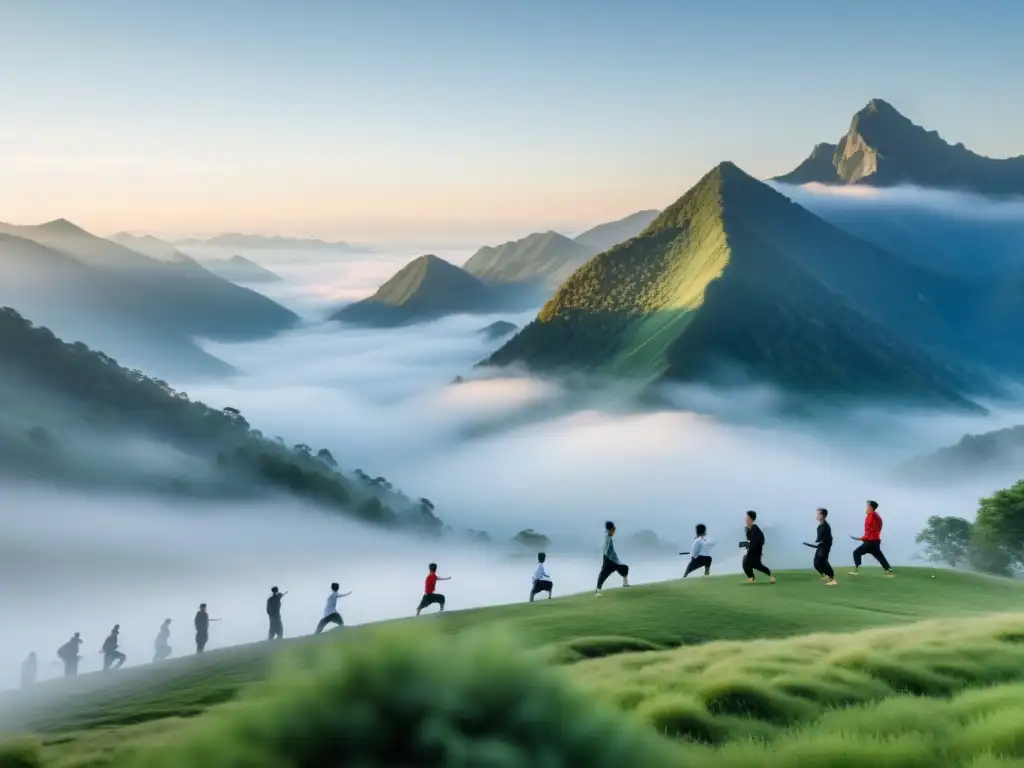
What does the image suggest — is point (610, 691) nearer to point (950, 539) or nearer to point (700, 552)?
point (700, 552)

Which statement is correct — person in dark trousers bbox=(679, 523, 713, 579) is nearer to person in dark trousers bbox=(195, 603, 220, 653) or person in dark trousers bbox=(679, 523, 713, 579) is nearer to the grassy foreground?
the grassy foreground

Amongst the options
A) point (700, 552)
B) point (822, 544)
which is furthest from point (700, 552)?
point (822, 544)

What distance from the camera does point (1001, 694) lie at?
45.9 ft

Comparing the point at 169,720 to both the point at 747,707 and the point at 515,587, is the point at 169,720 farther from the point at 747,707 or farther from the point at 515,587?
the point at 515,587

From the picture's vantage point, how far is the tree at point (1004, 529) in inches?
3051

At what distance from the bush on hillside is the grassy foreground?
0.01m

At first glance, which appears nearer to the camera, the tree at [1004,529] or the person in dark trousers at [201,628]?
the person in dark trousers at [201,628]

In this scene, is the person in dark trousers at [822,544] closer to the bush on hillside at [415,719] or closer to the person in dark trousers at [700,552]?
the person in dark trousers at [700,552]

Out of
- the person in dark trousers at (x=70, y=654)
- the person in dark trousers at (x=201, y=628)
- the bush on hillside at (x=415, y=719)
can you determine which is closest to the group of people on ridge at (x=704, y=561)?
the person in dark trousers at (x=201, y=628)

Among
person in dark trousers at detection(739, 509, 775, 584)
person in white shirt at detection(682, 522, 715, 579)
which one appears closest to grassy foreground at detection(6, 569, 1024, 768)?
person in dark trousers at detection(739, 509, 775, 584)

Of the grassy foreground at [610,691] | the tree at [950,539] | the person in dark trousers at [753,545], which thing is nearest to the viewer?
the grassy foreground at [610,691]

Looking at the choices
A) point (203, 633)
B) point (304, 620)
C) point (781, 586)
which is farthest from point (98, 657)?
point (781, 586)

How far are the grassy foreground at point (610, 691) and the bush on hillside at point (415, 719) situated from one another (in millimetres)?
12

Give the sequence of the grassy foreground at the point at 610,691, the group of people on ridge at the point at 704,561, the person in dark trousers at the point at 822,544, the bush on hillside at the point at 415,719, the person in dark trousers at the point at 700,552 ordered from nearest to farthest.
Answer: the bush on hillside at the point at 415,719 < the grassy foreground at the point at 610,691 < the person in dark trousers at the point at 822,544 < the group of people on ridge at the point at 704,561 < the person in dark trousers at the point at 700,552
